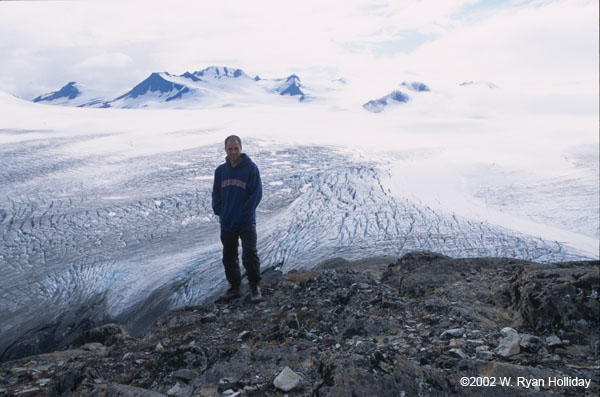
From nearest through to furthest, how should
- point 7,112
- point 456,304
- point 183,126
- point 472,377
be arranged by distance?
1. point 472,377
2. point 456,304
3. point 183,126
4. point 7,112

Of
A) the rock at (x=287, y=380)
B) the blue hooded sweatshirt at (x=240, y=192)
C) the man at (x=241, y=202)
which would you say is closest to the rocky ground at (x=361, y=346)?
the rock at (x=287, y=380)

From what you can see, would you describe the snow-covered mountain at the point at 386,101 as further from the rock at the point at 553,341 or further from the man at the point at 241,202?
the rock at the point at 553,341

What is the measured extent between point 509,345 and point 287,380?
129cm

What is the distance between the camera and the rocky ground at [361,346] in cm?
212

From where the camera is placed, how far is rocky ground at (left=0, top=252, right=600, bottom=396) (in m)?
2.12

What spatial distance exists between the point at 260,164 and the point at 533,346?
8295mm

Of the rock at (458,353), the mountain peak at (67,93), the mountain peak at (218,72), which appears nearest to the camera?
the rock at (458,353)

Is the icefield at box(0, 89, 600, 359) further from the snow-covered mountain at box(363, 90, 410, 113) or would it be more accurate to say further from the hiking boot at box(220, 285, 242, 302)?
the snow-covered mountain at box(363, 90, 410, 113)

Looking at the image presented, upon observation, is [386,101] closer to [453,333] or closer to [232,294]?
[232,294]

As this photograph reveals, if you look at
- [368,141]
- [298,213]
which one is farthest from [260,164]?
[368,141]

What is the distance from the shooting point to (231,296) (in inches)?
158

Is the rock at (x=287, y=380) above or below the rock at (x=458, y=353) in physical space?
below

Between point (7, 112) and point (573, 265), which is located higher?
point (7, 112)

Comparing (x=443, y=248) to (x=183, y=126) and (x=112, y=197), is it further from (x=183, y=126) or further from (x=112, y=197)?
(x=183, y=126)
